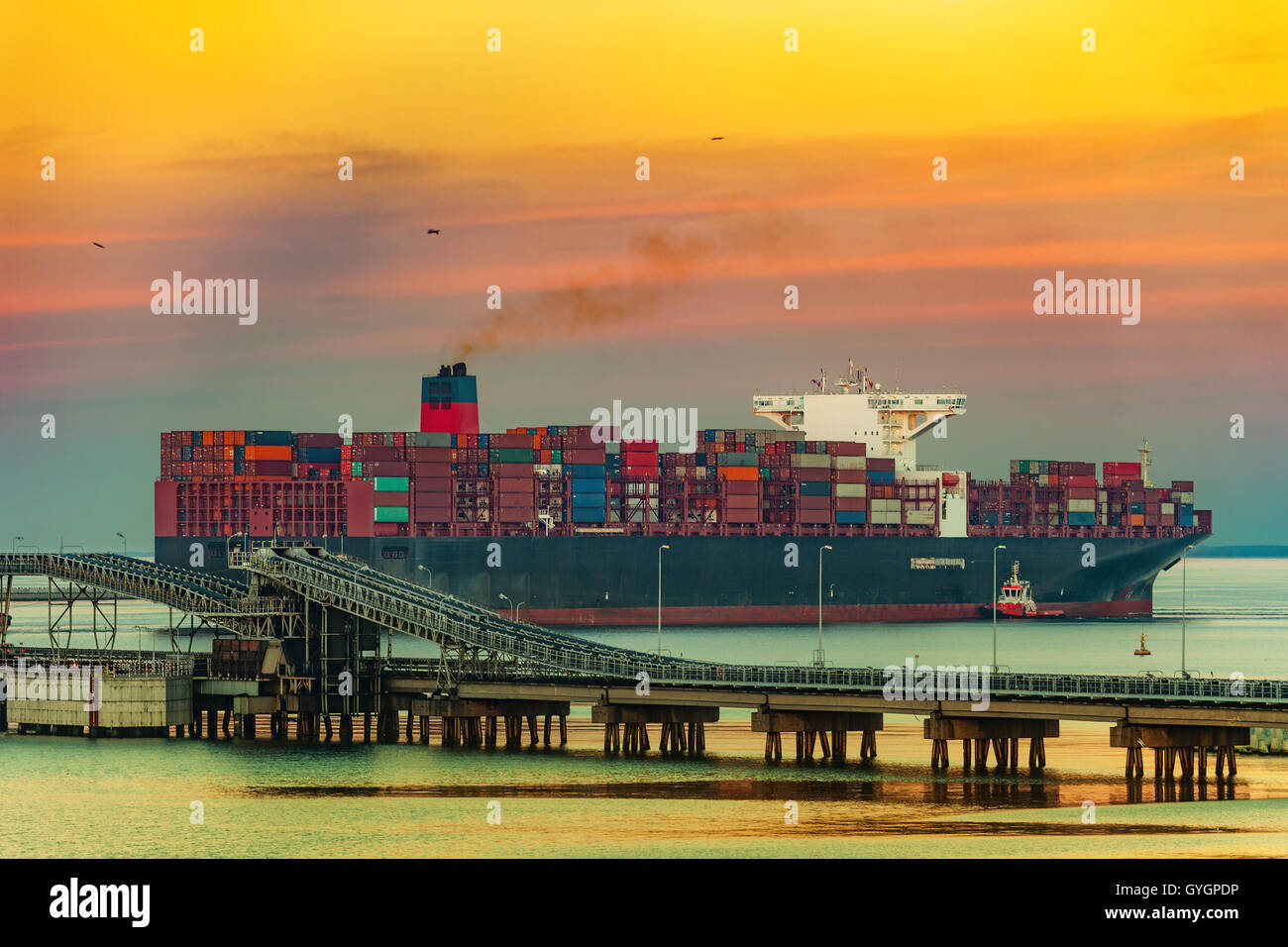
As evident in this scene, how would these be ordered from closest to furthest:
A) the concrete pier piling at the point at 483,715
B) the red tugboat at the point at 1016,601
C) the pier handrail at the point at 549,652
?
the pier handrail at the point at 549,652 < the concrete pier piling at the point at 483,715 < the red tugboat at the point at 1016,601

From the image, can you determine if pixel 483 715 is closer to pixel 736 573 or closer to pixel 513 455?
pixel 513 455

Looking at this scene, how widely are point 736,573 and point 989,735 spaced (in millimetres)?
81520

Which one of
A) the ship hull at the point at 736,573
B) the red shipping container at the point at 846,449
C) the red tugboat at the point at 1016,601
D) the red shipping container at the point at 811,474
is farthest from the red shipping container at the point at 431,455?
the red tugboat at the point at 1016,601

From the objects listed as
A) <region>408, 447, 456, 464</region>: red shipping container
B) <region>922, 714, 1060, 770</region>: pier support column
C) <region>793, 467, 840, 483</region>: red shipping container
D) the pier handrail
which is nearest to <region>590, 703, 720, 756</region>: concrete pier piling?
the pier handrail

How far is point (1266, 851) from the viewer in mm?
42062

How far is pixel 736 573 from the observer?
134125 millimetres

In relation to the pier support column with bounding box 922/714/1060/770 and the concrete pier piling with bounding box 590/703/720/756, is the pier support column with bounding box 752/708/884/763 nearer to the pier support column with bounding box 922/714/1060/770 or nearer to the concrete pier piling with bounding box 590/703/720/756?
the pier support column with bounding box 922/714/1060/770

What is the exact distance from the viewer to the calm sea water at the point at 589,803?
43781 mm

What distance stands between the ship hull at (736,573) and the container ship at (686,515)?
0.48ft

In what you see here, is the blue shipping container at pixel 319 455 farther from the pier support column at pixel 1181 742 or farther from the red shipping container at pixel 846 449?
the pier support column at pixel 1181 742

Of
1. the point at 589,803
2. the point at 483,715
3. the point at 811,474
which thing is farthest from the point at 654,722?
the point at 811,474

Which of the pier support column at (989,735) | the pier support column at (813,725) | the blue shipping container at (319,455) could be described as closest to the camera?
the pier support column at (989,735)
